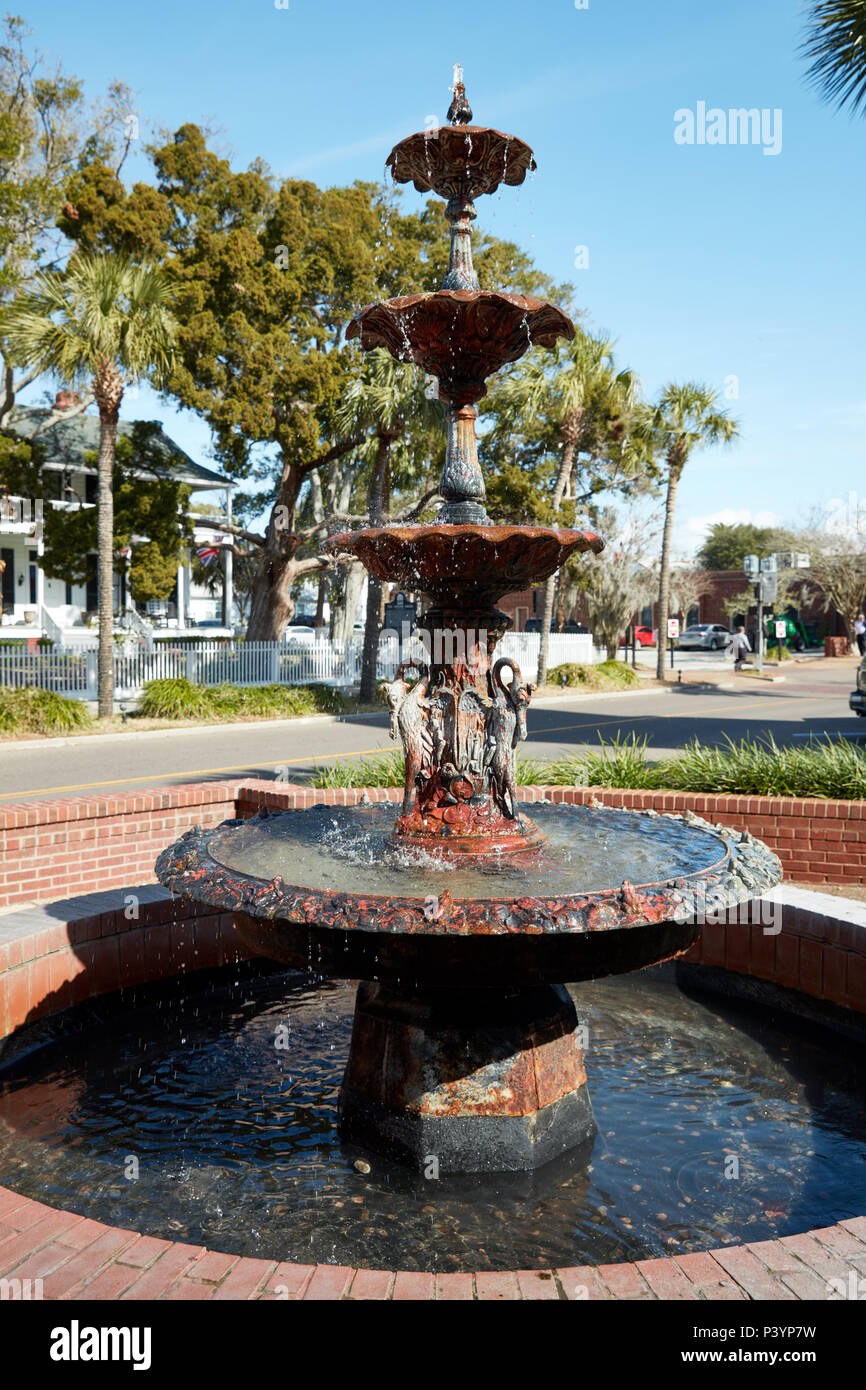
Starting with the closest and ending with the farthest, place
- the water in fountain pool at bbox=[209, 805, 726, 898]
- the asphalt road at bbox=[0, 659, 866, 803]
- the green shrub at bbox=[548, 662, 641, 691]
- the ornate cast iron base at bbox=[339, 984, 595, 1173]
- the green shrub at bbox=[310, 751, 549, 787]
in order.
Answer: the ornate cast iron base at bbox=[339, 984, 595, 1173], the water in fountain pool at bbox=[209, 805, 726, 898], the green shrub at bbox=[310, 751, 549, 787], the asphalt road at bbox=[0, 659, 866, 803], the green shrub at bbox=[548, 662, 641, 691]

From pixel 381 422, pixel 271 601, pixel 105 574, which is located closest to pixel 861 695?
pixel 381 422

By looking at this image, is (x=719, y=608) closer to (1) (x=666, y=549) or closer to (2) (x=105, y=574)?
(1) (x=666, y=549)

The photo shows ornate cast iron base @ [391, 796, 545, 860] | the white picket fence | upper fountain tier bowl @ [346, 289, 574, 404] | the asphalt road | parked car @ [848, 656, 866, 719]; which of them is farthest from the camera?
the white picket fence

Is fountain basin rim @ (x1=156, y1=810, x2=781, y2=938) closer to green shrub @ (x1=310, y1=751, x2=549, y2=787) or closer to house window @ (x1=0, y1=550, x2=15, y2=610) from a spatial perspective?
green shrub @ (x1=310, y1=751, x2=549, y2=787)

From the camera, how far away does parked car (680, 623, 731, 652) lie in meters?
58.1

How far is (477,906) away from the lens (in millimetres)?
3953

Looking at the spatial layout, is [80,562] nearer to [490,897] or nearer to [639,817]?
[639,817]

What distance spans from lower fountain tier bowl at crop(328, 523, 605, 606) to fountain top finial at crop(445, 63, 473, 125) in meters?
2.38

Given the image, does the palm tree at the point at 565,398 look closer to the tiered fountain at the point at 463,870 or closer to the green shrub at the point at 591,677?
the green shrub at the point at 591,677

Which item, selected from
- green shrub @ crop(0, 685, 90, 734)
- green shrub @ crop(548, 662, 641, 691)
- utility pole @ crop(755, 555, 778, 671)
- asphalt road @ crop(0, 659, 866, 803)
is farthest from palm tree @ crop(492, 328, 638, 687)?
green shrub @ crop(0, 685, 90, 734)

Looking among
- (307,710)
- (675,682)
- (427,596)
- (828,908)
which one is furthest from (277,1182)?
(675,682)

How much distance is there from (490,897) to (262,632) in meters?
23.7

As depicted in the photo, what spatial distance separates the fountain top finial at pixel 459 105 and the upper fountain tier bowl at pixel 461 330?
43.1 inches

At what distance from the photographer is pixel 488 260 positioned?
2811 cm
